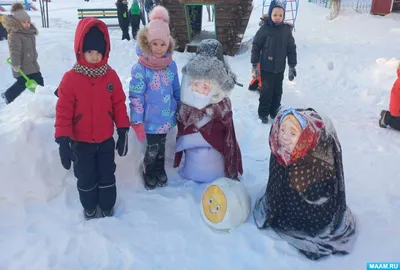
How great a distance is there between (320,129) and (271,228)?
2.81 ft

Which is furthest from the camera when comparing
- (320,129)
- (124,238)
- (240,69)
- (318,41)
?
(318,41)

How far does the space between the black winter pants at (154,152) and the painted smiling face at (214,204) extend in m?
0.65

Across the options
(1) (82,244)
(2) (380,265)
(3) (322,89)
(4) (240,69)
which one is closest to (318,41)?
(4) (240,69)

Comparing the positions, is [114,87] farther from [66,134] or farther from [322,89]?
[322,89]

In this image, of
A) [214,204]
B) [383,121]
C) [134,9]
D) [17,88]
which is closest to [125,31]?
[134,9]

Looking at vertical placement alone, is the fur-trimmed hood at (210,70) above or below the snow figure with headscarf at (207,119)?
above

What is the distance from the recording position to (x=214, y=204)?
263 centimetres

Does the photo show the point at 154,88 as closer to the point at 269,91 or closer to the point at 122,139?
the point at 122,139

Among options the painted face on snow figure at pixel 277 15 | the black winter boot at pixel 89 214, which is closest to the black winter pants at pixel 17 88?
the black winter boot at pixel 89 214

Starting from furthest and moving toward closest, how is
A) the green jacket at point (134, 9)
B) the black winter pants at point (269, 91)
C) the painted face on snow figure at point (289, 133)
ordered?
the green jacket at point (134, 9), the black winter pants at point (269, 91), the painted face on snow figure at point (289, 133)

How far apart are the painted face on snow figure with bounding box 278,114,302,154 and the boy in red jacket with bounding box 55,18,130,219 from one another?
115cm

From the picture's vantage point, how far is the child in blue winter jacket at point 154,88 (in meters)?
2.83

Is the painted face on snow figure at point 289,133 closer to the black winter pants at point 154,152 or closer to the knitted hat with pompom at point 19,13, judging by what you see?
the black winter pants at point 154,152

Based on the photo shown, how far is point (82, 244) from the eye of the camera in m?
2.45
